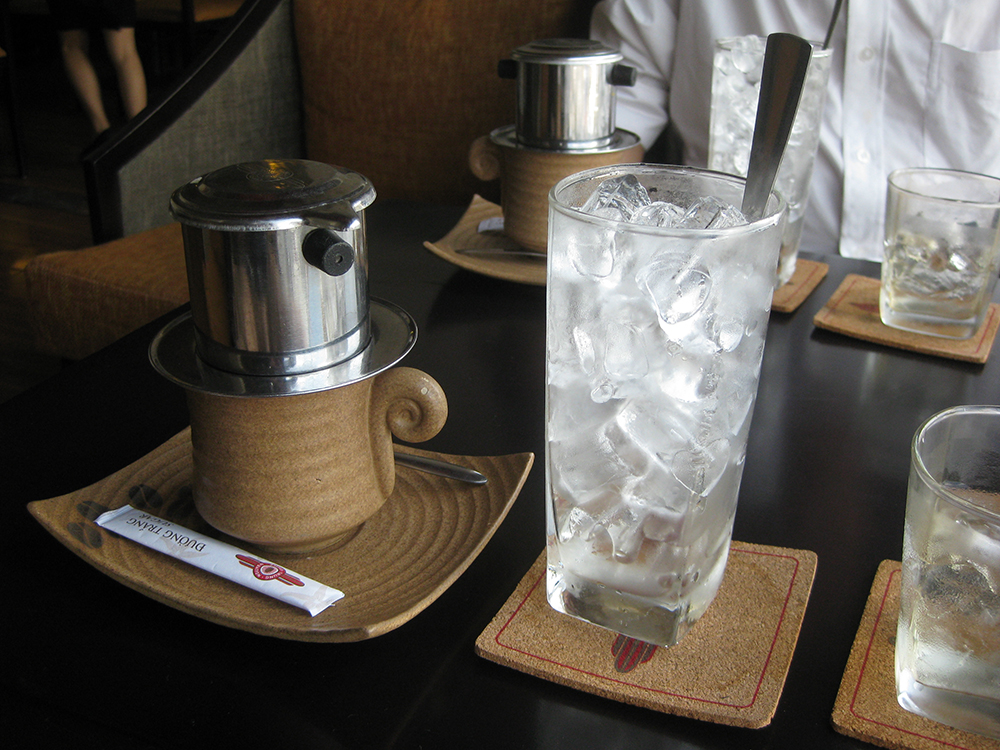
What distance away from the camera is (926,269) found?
2.83 ft

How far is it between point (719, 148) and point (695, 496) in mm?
617

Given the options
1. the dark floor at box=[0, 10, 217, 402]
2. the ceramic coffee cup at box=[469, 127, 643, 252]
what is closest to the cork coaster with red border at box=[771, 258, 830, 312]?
the ceramic coffee cup at box=[469, 127, 643, 252]

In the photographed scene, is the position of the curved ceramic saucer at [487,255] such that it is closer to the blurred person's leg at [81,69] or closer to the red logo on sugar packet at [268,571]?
the red logo on sugar packet at [268,571]

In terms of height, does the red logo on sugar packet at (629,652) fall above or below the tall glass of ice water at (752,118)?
below

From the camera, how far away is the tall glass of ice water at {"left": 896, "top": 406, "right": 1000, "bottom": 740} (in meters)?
0.40

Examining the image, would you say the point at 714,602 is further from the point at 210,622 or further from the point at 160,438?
the point at 160,438

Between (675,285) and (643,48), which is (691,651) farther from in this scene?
(643,48)

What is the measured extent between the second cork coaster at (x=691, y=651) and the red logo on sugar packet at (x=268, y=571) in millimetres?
112

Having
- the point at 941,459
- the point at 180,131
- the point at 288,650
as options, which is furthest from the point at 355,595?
the point at 180,131

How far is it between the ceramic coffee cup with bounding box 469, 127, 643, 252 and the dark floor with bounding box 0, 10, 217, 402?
4.87 feet

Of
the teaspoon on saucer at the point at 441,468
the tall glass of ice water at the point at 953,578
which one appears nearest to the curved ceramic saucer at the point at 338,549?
the teaspoon on saucer at the point at 441,468

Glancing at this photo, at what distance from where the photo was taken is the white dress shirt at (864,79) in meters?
1.41

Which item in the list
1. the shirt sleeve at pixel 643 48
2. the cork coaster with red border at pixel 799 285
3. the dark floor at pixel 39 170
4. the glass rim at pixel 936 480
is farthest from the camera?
the dark floor at pixel 39 170

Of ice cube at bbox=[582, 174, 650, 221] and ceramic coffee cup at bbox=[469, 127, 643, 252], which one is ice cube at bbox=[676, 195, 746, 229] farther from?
ceramic coffee cup at bbox=[469, 127, 643, 252]
